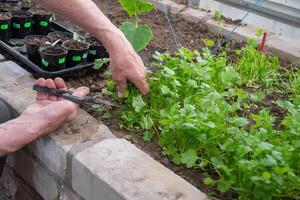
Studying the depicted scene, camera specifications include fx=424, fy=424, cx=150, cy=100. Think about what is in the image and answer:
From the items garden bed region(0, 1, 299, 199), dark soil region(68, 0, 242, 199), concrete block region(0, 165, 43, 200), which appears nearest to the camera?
garden bed region(0, 1, 299, 199)

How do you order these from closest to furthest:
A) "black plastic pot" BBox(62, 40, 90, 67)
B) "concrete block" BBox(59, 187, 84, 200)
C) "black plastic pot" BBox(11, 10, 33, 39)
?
1. "concrete block" BBox(59, 187, 84, 200)
2. "black plastic pot" BBox(62, 40, 90, 67)
3. "black plastic pot" BBox(11, 10, 33, 39)

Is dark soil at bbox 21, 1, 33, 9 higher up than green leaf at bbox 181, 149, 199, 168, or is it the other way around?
dark soil at bbox 21, 1, 33, 9

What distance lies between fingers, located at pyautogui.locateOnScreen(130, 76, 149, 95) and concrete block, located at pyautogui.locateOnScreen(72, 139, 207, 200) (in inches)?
10.9

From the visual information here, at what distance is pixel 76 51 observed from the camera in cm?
232

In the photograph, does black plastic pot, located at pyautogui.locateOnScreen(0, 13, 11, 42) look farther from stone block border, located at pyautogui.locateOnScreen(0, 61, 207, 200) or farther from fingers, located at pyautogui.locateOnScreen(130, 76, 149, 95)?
fingers, located at pyautogui.locateOnScreen(130, 76, 149, 95)

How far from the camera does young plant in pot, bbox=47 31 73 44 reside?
100 inches

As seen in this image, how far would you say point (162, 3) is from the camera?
3.40 metres

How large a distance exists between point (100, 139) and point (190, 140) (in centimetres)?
39

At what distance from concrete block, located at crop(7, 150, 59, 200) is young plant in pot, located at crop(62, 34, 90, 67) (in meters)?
0.57

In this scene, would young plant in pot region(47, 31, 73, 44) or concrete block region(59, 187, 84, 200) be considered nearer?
concrete block region(59, 187, 84, 200)

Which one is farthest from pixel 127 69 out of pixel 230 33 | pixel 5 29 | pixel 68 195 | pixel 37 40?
pixel 230 33

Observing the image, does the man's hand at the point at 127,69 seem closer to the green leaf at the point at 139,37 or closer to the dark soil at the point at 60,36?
the green leaf at the point at 139,37

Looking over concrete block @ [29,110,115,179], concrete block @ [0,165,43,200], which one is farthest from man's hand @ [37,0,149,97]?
concrete block @ [0,165,43,200]

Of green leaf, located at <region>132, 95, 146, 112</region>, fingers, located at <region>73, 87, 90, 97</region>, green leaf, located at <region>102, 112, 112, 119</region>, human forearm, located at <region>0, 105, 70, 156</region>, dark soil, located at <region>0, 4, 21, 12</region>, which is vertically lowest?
green leaf, located at <region>102, 112, 112, 119</region>
